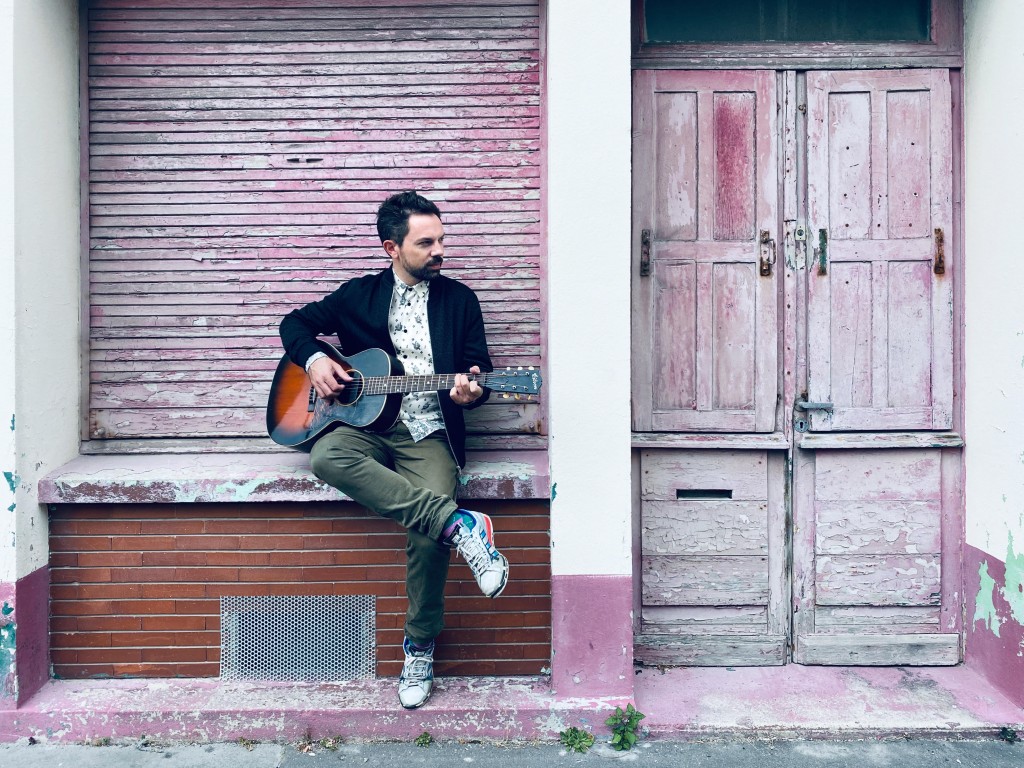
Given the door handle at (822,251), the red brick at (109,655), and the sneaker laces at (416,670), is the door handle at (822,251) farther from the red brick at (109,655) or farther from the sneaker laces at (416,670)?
the red brick at (109,655)

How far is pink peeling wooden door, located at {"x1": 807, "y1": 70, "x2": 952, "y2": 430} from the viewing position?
363cm

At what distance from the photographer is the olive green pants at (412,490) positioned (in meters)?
3.05

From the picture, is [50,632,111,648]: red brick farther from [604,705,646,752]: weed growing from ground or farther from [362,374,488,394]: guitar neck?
[604,705,646,752]: weed growing from ground

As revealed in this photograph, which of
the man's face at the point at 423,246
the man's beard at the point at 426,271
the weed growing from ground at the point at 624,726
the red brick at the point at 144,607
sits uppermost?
the man's face at the point at 423,246

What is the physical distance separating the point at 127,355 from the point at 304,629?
1488 mm

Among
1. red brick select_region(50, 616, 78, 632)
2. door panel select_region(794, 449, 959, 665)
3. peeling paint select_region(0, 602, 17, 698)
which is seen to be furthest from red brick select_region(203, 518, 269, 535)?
door panel select_region(794, 449, 959, 665)

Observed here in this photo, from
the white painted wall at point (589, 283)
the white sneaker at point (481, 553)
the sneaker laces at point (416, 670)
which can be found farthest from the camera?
the sneaker laces at point (416, 670)

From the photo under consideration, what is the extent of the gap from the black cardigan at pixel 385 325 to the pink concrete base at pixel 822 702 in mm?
1345

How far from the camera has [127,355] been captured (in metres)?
3.71

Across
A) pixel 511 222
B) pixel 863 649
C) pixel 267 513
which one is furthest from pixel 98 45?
pixel 863 649

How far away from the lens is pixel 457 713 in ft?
10.5

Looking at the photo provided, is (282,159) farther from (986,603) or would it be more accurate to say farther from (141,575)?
(986,603)

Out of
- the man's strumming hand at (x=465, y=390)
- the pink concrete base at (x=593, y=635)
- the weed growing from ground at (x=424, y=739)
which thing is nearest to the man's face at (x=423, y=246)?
the man's strumming hand at (x=465, y=390)

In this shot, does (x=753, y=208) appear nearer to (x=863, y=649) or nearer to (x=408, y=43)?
(x=408, y=43)
